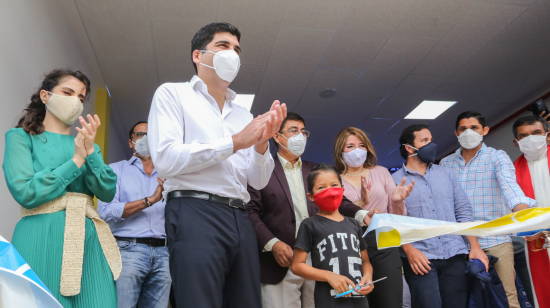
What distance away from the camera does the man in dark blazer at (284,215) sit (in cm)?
226

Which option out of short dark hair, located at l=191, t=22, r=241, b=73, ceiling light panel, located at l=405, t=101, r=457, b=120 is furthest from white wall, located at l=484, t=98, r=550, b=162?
short dark hair, located at l=191, t=22, r=241, b=73

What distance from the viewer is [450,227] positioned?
1.94 m

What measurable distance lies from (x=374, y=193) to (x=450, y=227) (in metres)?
0.80

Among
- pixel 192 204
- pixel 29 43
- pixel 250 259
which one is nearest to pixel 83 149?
pixel 192 204

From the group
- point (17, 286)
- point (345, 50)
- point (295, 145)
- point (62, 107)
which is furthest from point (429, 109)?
point (17, 286)

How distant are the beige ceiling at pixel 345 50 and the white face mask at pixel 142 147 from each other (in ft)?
4.21

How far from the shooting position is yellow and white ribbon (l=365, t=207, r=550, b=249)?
6.32 feet

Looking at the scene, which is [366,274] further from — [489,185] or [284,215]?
[489,185]

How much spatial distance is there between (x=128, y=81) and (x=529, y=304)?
4.46 meters

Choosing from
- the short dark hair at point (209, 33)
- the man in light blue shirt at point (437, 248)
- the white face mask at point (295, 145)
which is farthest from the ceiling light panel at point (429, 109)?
the short dark hair at point (209, 33)

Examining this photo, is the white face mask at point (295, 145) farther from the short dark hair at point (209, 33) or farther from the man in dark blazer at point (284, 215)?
the short dark hair at point (209, 33)

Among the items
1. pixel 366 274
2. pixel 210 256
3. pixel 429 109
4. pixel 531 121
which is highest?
pixel 429 109

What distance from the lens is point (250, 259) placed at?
1.46 meters

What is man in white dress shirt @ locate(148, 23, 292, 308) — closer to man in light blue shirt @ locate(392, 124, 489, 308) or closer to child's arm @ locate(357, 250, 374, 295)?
child's arm @ locate(357, 250, 374, 295)
